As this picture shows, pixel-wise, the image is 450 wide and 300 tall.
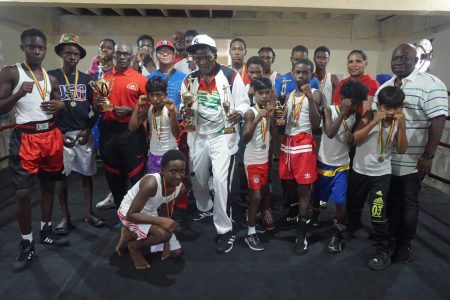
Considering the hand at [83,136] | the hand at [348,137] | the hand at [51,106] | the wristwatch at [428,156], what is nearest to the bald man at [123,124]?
the hand at [83,136]

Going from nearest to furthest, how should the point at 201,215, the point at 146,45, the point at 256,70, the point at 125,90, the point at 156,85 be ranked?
the point at 156,85 → the point at 125,90 → the point at 256,70 → the point at 201,215 → the point at 146,45

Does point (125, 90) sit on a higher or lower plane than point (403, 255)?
higher

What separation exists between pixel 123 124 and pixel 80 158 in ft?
2.10

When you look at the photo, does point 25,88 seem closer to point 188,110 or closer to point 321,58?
point 188,110

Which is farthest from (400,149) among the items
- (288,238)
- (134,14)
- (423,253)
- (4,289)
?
(134,14)

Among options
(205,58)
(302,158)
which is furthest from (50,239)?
(302,158)

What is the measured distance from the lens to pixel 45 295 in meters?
2.27

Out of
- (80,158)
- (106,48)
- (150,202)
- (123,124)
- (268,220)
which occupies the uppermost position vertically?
(106,48)

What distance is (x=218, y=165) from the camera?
2930 mm

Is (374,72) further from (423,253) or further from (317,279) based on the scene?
(317,279)

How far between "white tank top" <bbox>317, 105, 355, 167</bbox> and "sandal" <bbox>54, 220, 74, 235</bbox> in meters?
2.67

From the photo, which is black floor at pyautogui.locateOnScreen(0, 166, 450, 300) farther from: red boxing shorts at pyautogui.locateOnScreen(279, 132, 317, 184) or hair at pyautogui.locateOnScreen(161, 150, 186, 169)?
hair at pyautogui.locateOnScreen(161, 150, 186, 169)

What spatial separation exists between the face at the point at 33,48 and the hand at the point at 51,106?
13.8 inches

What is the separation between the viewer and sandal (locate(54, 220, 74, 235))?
3184mm
